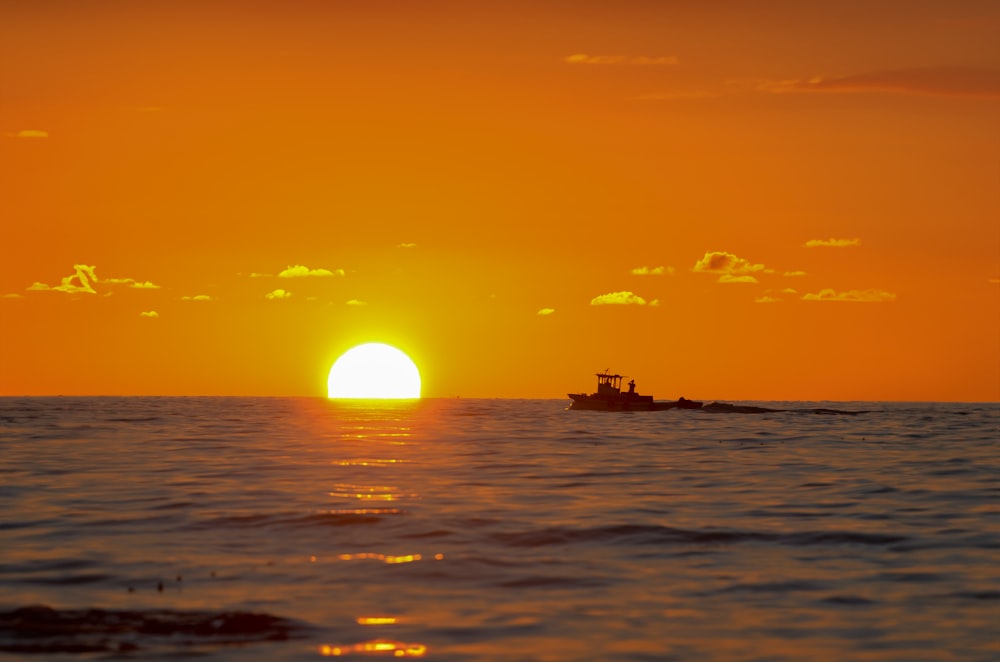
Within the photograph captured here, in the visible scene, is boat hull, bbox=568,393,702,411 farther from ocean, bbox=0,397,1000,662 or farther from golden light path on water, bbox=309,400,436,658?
ocean, bbox=0,397,1000,662

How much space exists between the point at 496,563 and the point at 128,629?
10038 millimetres

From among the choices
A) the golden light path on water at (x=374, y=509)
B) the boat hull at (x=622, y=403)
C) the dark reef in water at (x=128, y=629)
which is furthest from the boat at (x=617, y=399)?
the dark reef in water at (x=128, y=629)

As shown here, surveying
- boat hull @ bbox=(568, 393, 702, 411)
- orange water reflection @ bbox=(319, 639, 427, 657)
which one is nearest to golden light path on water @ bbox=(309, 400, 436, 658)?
orange water reflection @ bbox=(319, 639, 427, 657)

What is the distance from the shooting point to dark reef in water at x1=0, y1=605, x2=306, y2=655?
19312 mm

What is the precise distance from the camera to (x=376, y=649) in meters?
19.5

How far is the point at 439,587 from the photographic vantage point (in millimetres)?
25047

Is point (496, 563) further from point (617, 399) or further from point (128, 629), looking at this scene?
point (617, 399)

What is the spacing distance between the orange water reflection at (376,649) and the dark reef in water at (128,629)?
3.78 feet

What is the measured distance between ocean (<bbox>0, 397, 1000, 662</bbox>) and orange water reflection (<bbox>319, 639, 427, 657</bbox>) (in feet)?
0.30

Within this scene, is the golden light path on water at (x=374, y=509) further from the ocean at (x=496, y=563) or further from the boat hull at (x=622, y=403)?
the boat hull at (x=622, y=403)

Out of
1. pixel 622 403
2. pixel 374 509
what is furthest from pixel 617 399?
pixel 374 509

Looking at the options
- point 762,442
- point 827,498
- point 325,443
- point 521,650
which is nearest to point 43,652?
point 521,650

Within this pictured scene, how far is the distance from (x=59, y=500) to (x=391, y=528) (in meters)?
13.7

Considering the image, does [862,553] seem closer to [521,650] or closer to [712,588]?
[712,588]
